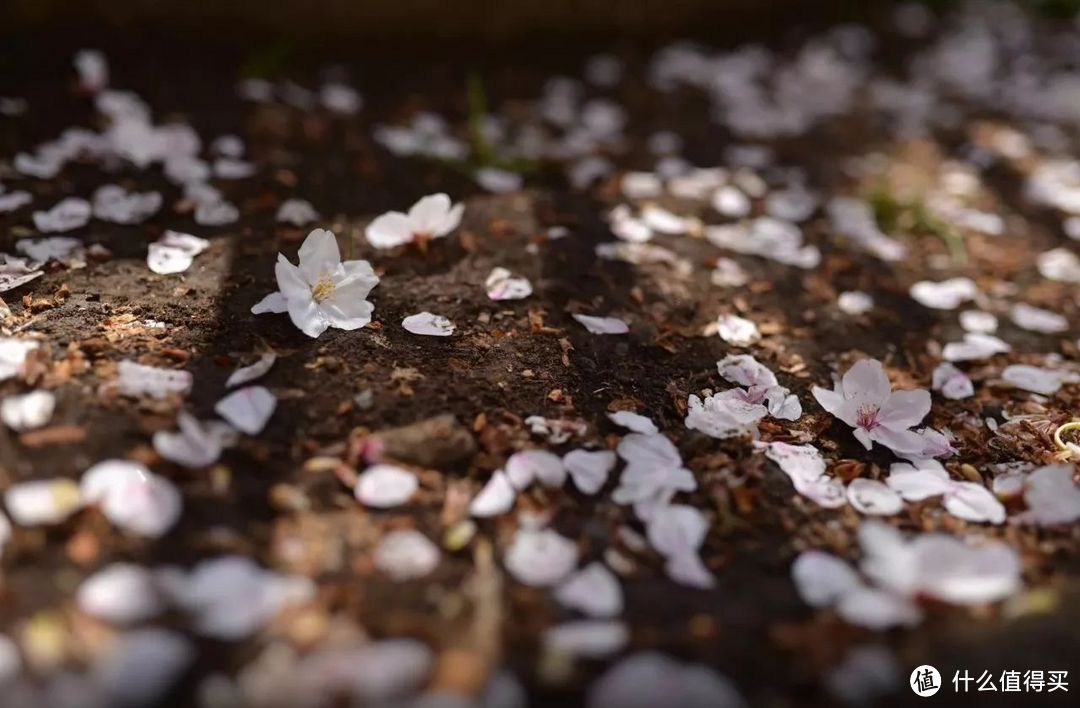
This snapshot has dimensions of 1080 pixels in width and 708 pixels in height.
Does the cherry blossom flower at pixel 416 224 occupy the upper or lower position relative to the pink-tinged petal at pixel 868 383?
upper

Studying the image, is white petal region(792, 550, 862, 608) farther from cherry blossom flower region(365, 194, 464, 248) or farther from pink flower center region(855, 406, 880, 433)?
cherry blossom flower region(365, 194, 464, 248)

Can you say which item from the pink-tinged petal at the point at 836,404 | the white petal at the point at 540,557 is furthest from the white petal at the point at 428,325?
the pink-tinged petal at the point at 836,404

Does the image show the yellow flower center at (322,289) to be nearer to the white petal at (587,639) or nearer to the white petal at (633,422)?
the white petal at (633,422)

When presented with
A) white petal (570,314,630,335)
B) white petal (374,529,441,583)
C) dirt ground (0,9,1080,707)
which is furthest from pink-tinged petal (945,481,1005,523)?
white petal (374,529,441,583)

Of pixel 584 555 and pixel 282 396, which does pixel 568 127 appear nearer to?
pixel 282 396

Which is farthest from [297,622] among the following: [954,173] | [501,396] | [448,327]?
[954,173]

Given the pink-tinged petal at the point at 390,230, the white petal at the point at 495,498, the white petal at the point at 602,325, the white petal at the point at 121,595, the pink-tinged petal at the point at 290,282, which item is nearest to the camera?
the white petal at the point at 121,595
